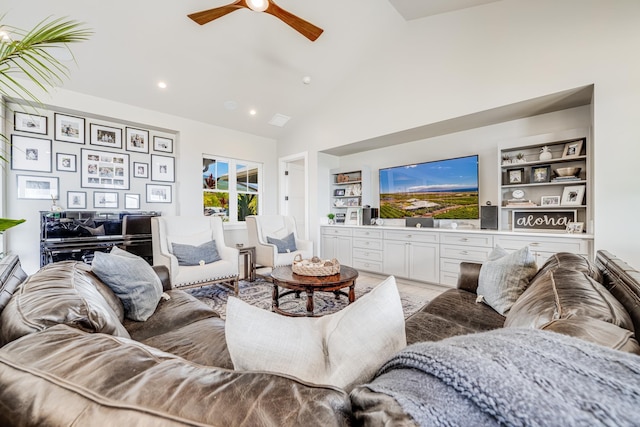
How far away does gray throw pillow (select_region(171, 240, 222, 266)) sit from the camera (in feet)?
10.1

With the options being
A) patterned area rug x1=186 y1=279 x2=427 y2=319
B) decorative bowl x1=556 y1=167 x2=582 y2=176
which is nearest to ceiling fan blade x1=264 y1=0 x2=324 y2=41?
patterned area rug x1=186 y1=279 x2=427 y2=319

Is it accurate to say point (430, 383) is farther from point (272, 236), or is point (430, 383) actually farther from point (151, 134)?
point (151, 134)

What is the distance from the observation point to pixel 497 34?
2.92 m

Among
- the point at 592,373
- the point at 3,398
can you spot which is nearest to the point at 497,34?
the point at 592,373

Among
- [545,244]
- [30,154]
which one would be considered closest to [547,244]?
[545,244]

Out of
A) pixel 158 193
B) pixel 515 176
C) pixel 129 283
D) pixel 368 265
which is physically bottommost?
pixel 368 265

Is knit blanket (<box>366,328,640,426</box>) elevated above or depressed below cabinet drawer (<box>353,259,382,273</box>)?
above

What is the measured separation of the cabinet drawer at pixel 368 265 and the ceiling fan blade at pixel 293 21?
324 centimetres

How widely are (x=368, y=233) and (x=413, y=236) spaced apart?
78 cm

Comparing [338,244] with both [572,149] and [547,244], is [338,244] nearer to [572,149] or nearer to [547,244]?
[547,244]

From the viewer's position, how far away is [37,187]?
3492 mm

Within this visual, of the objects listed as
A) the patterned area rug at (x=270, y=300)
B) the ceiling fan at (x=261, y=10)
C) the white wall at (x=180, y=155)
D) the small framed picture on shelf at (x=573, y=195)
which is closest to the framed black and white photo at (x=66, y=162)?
the white wall at (x=180, y=155)

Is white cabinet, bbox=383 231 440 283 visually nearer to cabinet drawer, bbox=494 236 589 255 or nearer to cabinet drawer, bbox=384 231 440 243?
Result: cabinet drawer, bbox=384 231 440 243

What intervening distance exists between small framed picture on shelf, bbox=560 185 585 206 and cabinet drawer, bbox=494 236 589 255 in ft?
1.73
